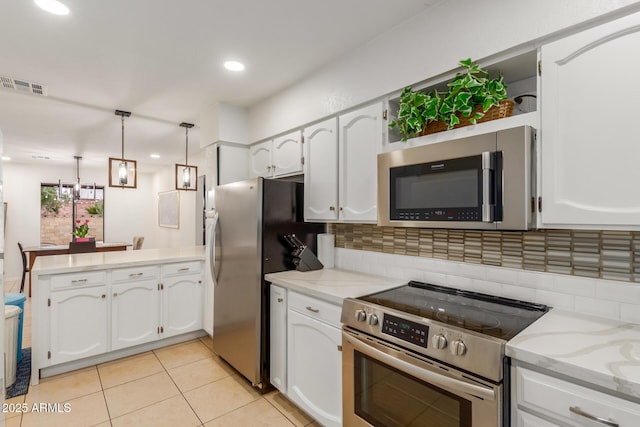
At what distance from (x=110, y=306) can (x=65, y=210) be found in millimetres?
5604

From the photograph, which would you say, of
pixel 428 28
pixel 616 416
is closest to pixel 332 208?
pixel 428 28

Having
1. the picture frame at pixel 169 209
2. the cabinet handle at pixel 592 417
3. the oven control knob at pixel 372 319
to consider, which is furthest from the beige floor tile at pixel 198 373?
the picture frame at pixel 169 209

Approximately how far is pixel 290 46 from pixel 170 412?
2570 mm

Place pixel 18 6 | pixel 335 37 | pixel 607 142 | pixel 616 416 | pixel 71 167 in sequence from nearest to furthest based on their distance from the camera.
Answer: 1. pixel 616 416
2. pixel 607 142
3. pixel 18 6
4. pixel 335 37
5. pixel 71 167

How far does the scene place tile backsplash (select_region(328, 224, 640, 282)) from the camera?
1396 millimetres

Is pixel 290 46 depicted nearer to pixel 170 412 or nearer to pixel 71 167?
pixel 170 412

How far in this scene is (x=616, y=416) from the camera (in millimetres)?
952

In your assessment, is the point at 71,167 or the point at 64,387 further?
the point at 71,167

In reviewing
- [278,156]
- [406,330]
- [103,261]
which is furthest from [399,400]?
[103,261]

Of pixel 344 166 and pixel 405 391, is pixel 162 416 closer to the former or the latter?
pixel 405 391

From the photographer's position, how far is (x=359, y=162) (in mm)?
2133

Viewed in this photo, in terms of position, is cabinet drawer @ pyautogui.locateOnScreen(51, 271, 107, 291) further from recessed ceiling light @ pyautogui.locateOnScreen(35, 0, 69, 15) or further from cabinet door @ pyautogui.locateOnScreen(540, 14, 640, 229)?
cabinet door @ pyautogui.locateOnScreen(540, 14, 640, 229)

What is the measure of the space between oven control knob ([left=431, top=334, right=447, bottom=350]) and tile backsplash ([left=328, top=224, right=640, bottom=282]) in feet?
2.33

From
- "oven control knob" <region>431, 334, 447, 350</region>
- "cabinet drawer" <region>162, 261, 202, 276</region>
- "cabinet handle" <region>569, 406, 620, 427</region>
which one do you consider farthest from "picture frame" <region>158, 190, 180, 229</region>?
"cabinet handle" <region>569, 406, 620, 427</region>
